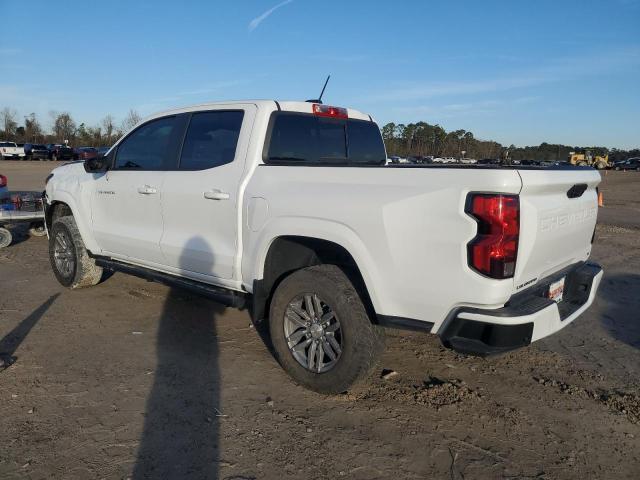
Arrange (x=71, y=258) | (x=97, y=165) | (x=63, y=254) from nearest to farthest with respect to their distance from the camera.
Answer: (x=97, y=165)
(x=71, y=258)
(x=63, y=254)

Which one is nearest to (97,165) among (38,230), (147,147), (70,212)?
(147,147)

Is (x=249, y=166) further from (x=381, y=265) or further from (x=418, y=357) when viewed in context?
(x=418, y=357)

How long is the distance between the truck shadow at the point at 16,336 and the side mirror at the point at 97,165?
5.10 feet

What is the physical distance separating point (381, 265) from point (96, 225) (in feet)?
12.1

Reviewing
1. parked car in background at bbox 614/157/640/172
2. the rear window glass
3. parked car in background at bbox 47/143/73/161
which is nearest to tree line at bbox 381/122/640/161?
parked car in background at bbox 614/157/640/172

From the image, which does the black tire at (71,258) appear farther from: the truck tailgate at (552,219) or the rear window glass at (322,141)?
the truck tailgate at (552,219)

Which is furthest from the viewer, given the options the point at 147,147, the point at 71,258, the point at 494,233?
the point at 71,258

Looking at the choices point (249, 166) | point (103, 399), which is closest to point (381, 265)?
point (249, 166)

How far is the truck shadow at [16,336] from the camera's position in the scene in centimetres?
400

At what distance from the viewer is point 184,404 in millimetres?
3363

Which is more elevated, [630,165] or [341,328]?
[630,165]

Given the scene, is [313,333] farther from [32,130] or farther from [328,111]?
[32,130]

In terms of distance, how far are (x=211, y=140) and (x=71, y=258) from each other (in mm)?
2799

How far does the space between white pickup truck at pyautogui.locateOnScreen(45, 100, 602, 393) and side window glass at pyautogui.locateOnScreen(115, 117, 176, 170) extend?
2 centimetres
